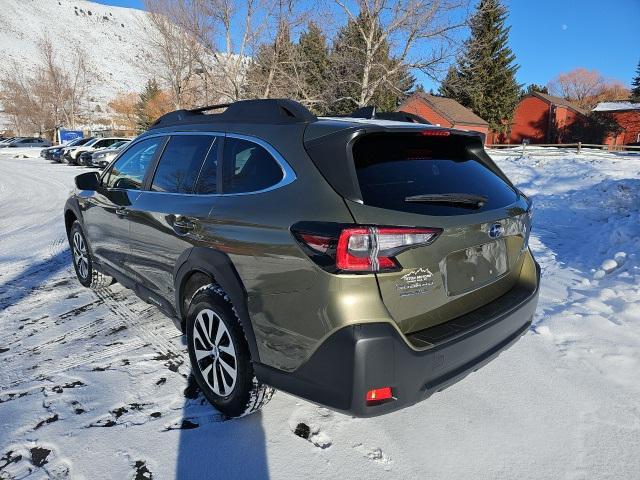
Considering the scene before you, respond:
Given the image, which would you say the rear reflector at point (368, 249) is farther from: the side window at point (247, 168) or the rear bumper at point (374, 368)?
the side window at point (247, 168)

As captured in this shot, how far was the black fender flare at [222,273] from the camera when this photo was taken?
244cm

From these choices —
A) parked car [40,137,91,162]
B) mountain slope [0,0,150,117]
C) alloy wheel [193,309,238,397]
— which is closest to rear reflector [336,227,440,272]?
alloy wheel [193,309,238,397]

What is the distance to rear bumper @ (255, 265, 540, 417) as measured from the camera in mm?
1984

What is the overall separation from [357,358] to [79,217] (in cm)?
409

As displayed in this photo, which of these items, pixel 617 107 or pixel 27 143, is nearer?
pixel 27 143

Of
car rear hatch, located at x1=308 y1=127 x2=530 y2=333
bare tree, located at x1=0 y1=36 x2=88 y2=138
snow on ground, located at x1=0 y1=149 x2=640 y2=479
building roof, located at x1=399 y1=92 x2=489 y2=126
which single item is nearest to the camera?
car rear hatch, located at x1=308 y1=127 x2=530 y2=333

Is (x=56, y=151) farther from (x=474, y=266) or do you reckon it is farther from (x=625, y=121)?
(x=625, y=121)

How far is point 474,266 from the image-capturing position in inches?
95.4

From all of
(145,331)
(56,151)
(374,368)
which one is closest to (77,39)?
(56,151)

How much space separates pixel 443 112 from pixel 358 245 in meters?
40.4

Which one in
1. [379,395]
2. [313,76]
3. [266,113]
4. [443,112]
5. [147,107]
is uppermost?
[147,107]

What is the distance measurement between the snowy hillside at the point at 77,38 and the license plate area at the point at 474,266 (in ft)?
445

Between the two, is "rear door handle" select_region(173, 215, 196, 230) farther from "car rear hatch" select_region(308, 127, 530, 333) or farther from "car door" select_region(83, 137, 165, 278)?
"car rear hatch" select_region(308, 127, 530, 333)

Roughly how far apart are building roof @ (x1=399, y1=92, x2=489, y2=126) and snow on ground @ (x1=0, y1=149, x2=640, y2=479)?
3751 centimetres
